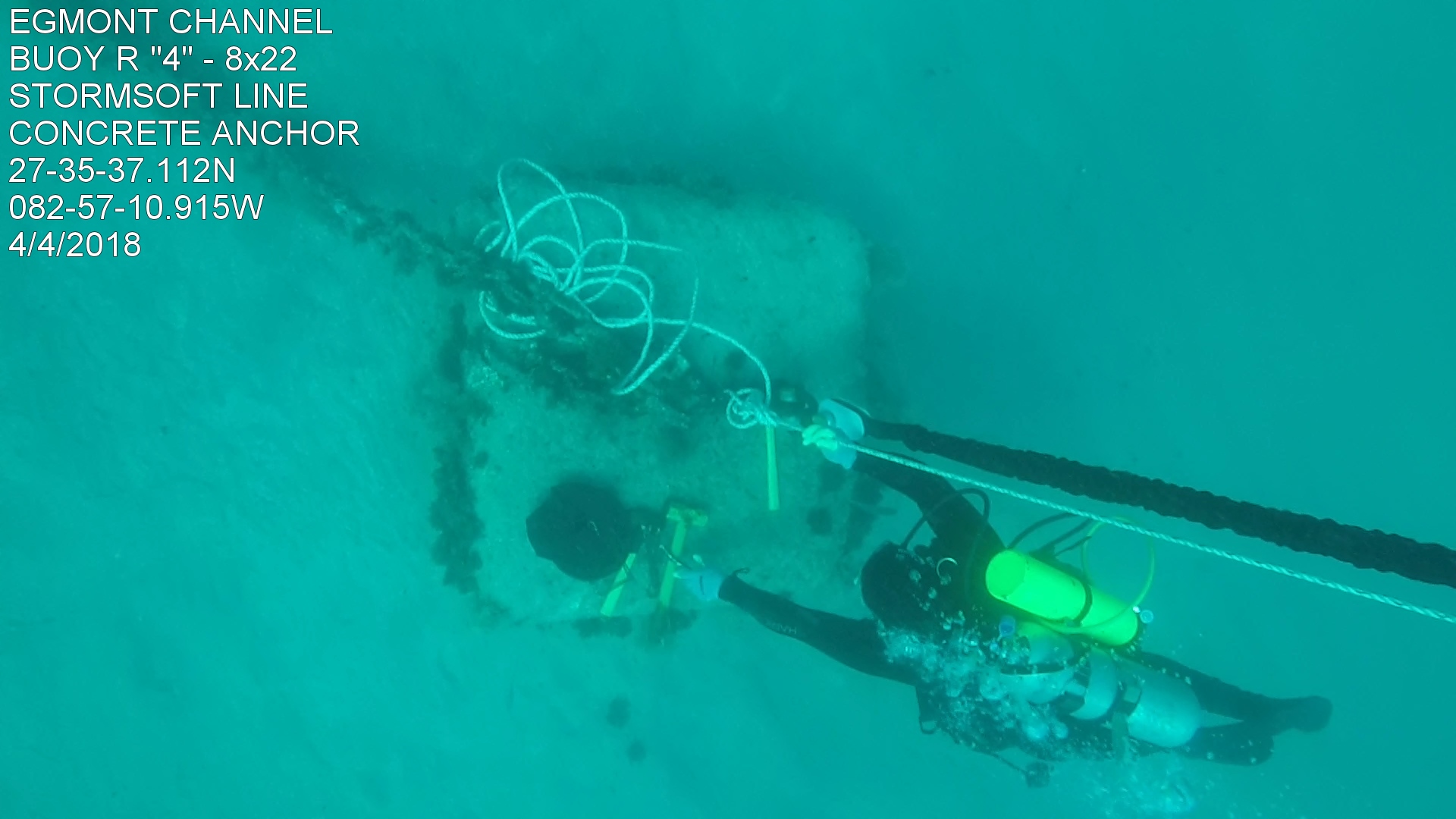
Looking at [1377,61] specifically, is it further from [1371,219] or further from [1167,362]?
[1167,362]

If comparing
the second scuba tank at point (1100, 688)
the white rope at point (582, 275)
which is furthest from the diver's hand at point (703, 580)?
the second scuba tank at point (1100, 688)

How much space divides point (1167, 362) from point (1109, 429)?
64 centimetres

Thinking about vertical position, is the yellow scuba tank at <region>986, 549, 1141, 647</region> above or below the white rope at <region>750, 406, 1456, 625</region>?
below

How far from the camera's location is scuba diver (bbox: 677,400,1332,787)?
3.86m

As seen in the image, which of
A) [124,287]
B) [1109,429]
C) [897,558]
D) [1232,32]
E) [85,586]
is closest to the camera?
[897,558]

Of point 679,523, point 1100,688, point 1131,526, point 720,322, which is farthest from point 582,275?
point 1100,688

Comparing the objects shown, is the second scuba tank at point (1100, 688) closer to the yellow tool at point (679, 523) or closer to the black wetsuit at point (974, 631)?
the black wetsuit at point (974, 631)

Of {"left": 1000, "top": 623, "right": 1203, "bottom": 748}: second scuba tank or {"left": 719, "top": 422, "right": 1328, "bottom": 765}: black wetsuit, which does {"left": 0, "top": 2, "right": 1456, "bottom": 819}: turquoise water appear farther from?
{"left": 1000, "top": 623, "right": 1203, "bottom": 748}: second scuba tank

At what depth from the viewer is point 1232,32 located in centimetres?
570

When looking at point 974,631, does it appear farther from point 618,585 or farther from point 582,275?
point 582,275

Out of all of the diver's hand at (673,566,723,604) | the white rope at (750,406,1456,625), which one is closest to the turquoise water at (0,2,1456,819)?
the diver's hand at (673,566,723,604)

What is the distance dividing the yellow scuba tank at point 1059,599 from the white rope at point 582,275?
5.52 feet

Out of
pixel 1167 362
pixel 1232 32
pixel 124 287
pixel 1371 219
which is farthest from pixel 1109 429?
pixel 124 287

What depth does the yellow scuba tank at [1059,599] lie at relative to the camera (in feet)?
11.7
